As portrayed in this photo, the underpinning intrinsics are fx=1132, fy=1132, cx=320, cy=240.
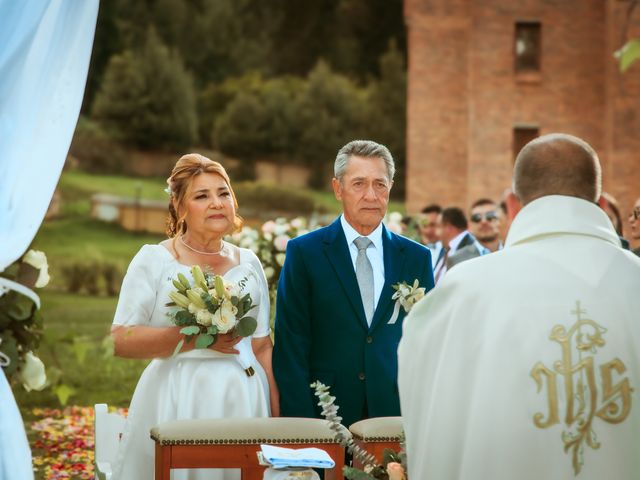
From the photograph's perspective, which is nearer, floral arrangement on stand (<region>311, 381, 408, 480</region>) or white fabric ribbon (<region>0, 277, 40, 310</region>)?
floral arrangement on stand (<region>311, 381, 408, 480</region>)

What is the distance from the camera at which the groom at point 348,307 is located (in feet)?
18.1

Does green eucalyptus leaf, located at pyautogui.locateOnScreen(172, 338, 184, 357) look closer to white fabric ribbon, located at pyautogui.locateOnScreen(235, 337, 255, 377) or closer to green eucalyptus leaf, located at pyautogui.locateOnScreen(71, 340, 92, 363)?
white fabric ribbon, located at pyautogui.locateOnScreen(235, 337, 255, 377)

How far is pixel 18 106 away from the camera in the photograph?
490 cm

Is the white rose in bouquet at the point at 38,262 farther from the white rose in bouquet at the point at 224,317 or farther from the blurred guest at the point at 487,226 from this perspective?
the blurred guest at the point at 487,226

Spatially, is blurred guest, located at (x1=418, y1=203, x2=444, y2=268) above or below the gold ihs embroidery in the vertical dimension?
above

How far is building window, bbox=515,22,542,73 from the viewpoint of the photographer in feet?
94.7

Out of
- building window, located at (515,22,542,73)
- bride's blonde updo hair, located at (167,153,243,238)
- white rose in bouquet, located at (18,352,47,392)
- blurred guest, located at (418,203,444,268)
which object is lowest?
white rose in bouquet, located at (18,352,47,392)

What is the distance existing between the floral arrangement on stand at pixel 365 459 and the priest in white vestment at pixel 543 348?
35cm

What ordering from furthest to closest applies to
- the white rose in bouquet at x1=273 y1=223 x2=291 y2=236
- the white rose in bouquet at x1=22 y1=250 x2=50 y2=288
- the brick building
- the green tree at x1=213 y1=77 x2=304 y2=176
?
1. the green tree at x1=213 y1=77 x2=304 y2=176
2. the brick building
3. the white rose in bouquet at x1=273 y1=223 x2=291 y2=236
4. the white rose in bouquet at x1=22 y1=250 x2=50 y2=288

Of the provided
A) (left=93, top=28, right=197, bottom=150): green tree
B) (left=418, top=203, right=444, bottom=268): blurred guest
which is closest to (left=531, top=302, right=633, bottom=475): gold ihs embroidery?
(left=418, top=203, right=444, bottom=268): blurred guest

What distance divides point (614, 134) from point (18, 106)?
24.6 meters

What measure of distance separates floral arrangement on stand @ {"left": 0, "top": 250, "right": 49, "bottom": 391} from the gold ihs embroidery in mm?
2378

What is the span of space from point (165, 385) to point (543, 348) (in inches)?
98.0

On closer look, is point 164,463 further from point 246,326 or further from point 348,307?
point 348,307
